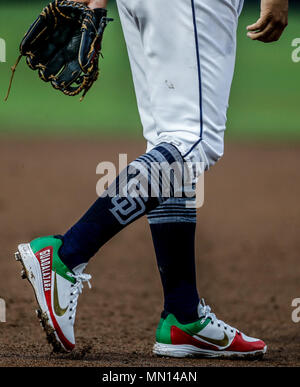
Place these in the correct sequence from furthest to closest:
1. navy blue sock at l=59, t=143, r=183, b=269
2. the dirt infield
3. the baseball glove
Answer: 1. the dirt infield
2. the baseball glove
3. navy blue sock at l=59, t=143, r=183, b=269

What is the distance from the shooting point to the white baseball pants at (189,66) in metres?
2.03

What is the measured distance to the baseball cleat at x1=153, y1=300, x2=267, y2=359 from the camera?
231 cm

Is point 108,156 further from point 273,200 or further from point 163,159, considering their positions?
point 163,159

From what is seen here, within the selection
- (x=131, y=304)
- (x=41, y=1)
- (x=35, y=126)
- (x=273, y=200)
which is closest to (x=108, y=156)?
(x=273, y=200)

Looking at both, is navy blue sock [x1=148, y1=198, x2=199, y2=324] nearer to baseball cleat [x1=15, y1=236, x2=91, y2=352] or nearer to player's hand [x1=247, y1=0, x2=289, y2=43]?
baseball cleat [x1=15, y1=236, x2=91, y2=352]

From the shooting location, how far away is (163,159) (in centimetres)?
200

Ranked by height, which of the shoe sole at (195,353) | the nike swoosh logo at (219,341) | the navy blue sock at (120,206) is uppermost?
the navy blue sock at (120,206)

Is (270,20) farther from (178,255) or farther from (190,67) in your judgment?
(178,255)

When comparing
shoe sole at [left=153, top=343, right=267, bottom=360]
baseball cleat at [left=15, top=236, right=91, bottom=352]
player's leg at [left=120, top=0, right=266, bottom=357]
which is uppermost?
player's leg at [left=120, top=0, right=266, bottom=357]

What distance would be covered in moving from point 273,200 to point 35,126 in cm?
600

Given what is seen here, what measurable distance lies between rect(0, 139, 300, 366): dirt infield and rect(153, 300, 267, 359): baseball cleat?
0.06 meters

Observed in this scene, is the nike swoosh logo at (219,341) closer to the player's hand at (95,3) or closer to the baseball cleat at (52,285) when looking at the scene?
the baseball cleat at (52,285)

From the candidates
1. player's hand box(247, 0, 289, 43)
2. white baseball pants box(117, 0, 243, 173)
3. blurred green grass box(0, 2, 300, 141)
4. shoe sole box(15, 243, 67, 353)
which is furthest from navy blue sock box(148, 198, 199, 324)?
blurred green grass box(0, 2, 300, 141)

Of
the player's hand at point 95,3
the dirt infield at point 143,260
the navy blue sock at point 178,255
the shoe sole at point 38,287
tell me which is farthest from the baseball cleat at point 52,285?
the player's hand at point 95,3
